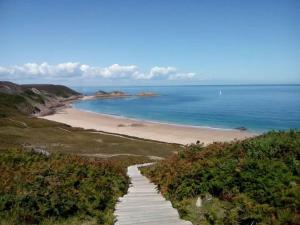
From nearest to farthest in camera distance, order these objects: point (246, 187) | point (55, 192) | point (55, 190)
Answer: point (246, 187) < point (55, 192) < point (55, 190)

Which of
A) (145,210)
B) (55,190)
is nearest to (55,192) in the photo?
(55,190)

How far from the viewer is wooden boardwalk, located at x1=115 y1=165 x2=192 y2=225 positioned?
8750 mm

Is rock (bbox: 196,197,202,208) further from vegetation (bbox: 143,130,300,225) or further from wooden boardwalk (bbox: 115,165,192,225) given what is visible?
wooden boardwalk (bbox: 115,165,192,225)

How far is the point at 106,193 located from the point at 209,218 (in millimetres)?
4134

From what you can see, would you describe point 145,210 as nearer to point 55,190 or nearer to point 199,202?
point 199,202

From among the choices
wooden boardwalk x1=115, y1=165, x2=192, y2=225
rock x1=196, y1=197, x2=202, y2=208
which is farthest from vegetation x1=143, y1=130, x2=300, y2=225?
wooden boardwalk x1=115, y1=165, x2=192, y2=225

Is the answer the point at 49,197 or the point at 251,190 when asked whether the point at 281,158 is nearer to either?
the point at 251,190

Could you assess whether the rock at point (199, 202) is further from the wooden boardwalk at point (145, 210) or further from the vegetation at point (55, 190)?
the vegetation at point (55, 190)

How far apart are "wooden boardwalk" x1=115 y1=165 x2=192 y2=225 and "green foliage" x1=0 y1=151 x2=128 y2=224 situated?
1.03 feet

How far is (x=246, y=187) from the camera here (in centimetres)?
963

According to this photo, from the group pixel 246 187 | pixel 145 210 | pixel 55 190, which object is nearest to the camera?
pixel 246 187

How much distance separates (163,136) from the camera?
6009 centimetres

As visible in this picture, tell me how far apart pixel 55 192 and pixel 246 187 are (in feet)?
16.3

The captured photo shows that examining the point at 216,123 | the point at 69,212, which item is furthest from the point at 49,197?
the point at 216,123
